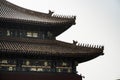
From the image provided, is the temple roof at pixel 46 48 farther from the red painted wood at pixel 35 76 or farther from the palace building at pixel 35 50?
the red painted wood at pixel 35 76

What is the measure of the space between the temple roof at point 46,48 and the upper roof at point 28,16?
1476 mm

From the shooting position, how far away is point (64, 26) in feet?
69.7

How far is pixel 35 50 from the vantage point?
18062 mm

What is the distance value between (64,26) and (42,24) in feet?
6.31

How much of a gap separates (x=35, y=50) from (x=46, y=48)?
1.41 metres

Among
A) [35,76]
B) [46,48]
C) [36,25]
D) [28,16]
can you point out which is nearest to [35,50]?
[46,48]

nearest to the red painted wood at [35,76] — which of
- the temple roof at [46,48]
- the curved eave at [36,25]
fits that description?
the temple roof at [46,48]

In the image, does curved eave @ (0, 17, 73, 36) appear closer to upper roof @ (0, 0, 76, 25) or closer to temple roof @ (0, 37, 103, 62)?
upper roof @ (0, 0, 76, 25)

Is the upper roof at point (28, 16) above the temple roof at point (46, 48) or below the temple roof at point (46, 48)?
above

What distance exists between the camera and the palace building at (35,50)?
17.9 metres

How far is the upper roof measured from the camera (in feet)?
65.7

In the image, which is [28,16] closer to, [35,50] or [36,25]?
[36,25]

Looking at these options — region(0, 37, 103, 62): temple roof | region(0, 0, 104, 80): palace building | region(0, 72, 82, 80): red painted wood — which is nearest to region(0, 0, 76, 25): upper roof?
region(0, 0, 104, 80): palace building

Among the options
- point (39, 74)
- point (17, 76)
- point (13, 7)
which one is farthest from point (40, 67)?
point (13, 7)
